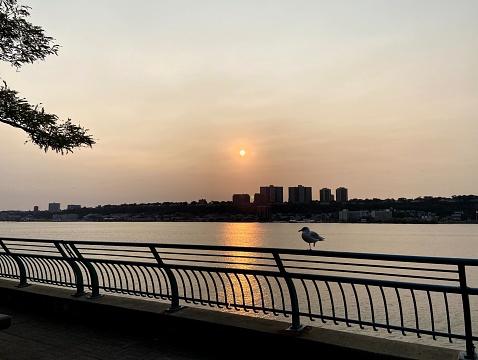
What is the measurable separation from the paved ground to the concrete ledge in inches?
8.0

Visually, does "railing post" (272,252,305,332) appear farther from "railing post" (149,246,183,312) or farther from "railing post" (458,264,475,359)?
"railing post" (149,246,183,312)

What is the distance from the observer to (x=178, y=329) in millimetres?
6219

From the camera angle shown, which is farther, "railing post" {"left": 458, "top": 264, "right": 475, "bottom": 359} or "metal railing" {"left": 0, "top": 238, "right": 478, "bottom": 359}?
"metal railing" {"left": 0, "top": 238, "right": 478, "bottom": 359}

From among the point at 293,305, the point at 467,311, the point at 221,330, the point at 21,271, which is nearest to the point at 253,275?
the point at 221,330

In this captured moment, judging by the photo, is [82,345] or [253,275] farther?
[253,275]

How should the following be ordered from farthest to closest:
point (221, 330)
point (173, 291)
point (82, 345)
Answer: point (173, 291) → point (82, 345) → point (221, 330)

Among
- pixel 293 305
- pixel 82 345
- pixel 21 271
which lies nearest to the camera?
pixel 293 305

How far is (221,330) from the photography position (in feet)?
18.9

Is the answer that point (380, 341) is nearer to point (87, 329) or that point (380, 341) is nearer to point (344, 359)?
point (344, 359)

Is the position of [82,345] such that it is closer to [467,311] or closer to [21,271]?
[21,271]

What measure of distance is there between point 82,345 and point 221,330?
1.92 meters

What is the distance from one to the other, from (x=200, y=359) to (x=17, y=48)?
6.49 m

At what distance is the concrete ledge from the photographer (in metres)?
4.68

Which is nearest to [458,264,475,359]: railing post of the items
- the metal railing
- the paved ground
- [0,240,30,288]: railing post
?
the metal railing
